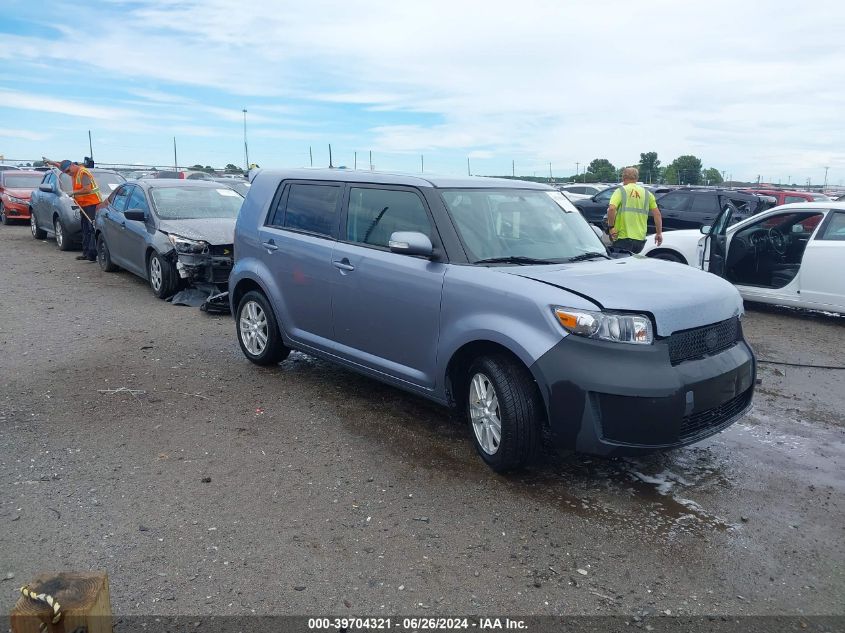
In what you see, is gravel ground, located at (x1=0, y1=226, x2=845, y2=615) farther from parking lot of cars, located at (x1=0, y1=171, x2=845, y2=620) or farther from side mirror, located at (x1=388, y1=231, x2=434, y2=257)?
side mirror, located at (x1=388, y1=231, x2=434, y2=257)

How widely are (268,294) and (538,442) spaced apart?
9.70ft

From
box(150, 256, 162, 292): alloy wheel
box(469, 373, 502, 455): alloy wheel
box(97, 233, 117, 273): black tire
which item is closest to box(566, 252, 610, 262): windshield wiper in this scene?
box(469, 373, 502, 455): alloy wheel

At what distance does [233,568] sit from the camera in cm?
332

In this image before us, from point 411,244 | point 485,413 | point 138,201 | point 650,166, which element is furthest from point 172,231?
point 650,166

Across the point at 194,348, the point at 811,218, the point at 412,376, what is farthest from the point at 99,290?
the point at 811,218

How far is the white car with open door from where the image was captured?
8523 millimetres

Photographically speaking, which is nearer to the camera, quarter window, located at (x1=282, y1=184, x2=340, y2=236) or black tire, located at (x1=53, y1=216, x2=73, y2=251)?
quarter window, located at (x1=282, y1=184, x2=340, y2=236)

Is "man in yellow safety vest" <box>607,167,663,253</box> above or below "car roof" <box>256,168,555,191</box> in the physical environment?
below

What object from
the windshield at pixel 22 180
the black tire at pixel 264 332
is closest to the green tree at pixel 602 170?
the windshield at pixel 22 180

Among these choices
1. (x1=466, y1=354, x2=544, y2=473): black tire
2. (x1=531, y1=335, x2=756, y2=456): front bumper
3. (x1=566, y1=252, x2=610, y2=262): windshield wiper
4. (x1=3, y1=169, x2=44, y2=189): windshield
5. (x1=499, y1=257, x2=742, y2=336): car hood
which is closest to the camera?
(x1=531, y1=335, x2=756, y2=456): front bumper

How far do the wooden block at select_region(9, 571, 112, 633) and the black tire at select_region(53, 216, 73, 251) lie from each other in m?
14.2

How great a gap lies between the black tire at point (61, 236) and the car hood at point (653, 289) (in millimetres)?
12951

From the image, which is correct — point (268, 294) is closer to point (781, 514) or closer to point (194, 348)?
point (194, 348)

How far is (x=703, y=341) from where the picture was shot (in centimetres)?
414
